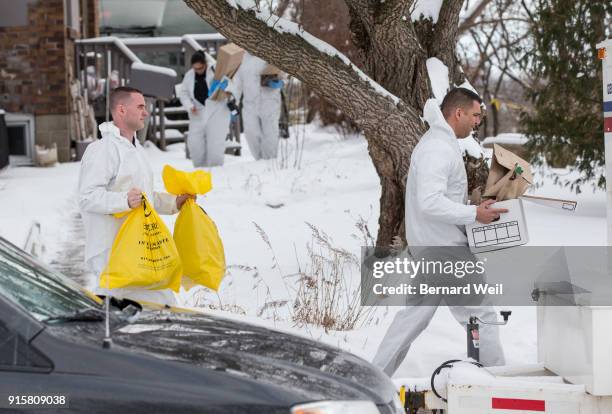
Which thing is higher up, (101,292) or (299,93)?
(299,93)

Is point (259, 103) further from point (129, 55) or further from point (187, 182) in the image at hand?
point (187, 182)

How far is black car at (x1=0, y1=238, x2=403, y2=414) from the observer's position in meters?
2.75

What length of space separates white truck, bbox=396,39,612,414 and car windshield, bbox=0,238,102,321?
4.80 ft

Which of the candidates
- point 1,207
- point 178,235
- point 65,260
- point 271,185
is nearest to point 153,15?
point 271,185

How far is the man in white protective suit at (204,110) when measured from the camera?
14.6 metres

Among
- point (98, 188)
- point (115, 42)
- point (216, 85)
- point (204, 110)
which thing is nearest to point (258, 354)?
point (98, 188)

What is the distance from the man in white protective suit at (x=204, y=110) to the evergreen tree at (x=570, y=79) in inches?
183

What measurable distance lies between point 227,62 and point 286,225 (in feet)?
13.5

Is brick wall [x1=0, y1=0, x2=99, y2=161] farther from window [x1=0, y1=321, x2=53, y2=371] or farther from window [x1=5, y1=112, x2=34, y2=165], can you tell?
window [x1=0, y1=321, x2=53, y2=371]

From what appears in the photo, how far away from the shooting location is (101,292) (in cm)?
501

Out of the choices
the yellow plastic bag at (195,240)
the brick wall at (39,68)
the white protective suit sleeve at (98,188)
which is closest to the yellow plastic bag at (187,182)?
the yellow plastic bag at (195,240)

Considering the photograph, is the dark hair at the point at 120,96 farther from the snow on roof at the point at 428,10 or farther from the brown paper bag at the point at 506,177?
the snow on roof at the point at 428,10

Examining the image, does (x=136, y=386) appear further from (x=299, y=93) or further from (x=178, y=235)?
(x=299, y=93)

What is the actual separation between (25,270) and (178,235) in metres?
1.89
